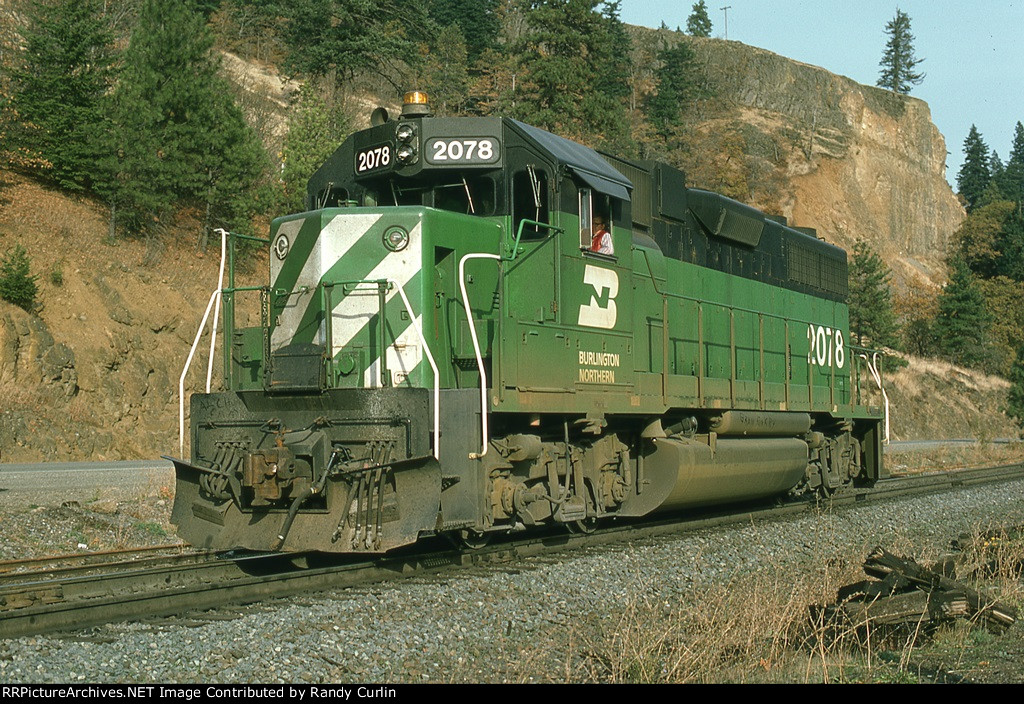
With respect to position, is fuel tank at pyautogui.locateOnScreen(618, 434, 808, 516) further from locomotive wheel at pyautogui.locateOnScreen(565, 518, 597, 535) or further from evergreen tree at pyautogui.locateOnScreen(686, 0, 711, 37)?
evergreen tree at pyautogui.locateOnScreen(686, 0, 711, 37)

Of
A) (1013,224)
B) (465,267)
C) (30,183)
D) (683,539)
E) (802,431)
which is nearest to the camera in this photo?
(465,267)

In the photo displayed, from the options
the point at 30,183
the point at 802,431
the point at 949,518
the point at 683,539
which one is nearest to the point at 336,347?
the point at 683,539

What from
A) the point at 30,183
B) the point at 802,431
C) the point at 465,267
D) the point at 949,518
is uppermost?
the point at 30,183

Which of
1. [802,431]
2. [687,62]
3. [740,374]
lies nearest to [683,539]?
[740,374]

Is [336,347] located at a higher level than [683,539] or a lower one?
higher

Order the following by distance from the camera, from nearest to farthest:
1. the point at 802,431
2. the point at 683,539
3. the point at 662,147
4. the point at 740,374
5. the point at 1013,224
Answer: the point at 683,539 → the point at 740,374 → the point at 802,431 → the point at 662,147 → the point at 1013,224

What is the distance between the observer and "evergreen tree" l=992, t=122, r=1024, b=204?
88088 mm

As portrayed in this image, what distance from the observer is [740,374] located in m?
11.6

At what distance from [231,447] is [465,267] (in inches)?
88.9

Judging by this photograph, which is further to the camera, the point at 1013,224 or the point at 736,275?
the point at 1013,224

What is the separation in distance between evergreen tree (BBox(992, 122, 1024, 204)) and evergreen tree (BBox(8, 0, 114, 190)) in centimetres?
7800

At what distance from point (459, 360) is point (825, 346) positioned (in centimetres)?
790

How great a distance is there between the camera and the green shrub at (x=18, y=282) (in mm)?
21516

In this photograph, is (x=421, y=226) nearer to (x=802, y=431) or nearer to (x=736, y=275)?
(x=736, y=275)
